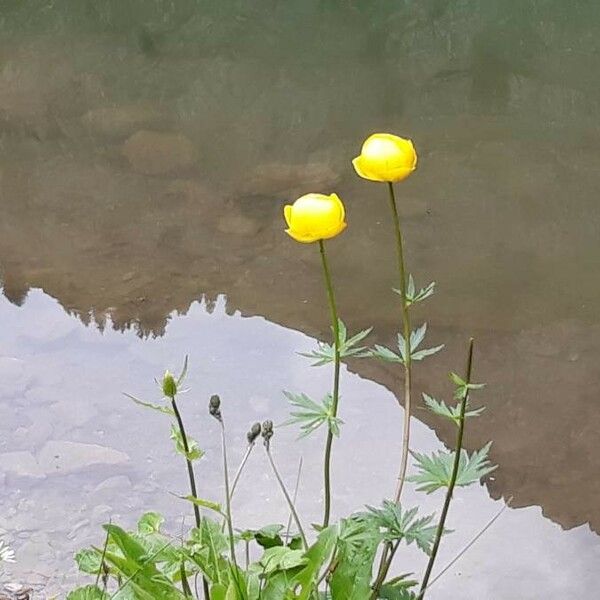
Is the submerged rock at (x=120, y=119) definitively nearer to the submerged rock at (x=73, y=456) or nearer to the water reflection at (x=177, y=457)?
the water reflection at (x=177, y=457)

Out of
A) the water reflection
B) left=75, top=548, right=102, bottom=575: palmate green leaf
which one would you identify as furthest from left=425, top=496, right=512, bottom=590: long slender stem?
left=75, top=548, right=102, bottom=575: palmate green leaf

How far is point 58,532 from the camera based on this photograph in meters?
2.05

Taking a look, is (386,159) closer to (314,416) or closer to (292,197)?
(314,416)

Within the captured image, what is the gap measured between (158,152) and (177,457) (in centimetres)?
216

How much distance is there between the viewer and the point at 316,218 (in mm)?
1081

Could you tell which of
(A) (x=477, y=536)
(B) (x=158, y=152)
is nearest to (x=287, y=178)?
(B) (x=158, y=152)

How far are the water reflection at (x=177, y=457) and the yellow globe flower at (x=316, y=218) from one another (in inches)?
43.4

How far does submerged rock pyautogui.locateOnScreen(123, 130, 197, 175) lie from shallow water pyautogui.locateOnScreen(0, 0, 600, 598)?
0.04 feet

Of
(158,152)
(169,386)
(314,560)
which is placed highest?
(158,152)

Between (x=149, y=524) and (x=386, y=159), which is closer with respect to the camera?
(x=386, y=159)

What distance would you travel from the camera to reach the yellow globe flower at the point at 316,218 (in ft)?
3.54

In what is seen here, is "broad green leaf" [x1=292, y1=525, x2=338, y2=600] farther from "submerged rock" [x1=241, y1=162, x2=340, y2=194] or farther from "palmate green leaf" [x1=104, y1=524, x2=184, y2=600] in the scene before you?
"submerged rock" [x1=241, y1=162, x2=340, y2=194]

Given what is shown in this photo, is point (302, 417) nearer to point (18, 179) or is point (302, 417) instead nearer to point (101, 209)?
point (101, 209)

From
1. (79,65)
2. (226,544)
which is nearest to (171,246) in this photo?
(226,544)
